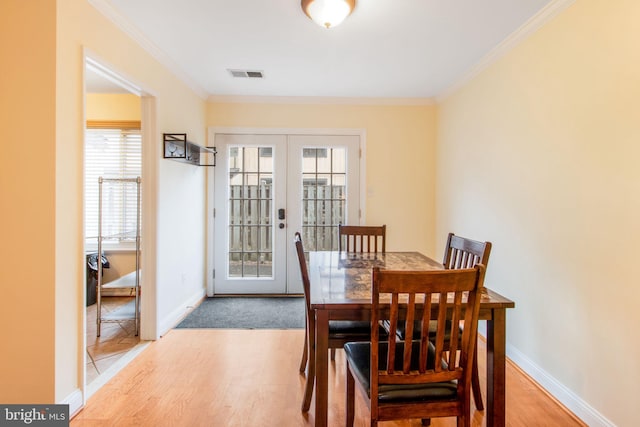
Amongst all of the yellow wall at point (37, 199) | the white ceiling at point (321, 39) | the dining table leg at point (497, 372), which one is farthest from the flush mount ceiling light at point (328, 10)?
the dining table leg at point (497, 372)

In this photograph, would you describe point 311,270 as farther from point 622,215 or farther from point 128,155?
point 128,155

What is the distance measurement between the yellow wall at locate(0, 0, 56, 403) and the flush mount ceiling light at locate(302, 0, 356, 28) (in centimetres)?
136

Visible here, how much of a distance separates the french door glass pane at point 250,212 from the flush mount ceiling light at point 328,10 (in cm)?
211

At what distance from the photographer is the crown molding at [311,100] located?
384 centimetres

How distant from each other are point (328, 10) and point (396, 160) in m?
2.31

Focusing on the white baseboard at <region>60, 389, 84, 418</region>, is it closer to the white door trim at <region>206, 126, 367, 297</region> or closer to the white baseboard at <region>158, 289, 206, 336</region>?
the white baseboard at <region>158, 289, 206, 336</region>

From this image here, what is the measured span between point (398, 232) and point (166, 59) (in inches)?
120

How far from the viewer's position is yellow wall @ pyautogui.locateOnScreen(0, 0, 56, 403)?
5.42ft

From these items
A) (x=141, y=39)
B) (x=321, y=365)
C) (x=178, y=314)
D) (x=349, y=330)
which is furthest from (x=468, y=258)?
(x=141, y=39)

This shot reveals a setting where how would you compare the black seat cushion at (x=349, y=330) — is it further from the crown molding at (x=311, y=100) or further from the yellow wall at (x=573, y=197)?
the crown molding at (x=311, y=100)

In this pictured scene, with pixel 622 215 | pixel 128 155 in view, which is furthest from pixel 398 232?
pixel 128 155

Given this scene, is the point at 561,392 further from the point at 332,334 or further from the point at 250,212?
the point at 250,212

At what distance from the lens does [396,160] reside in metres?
3.96

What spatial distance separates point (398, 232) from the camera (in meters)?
3.96
